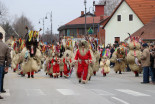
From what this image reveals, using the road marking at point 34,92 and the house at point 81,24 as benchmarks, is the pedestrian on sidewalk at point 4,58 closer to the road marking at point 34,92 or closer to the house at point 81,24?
the road marking at point 34,92

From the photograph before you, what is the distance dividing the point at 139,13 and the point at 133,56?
121 feet

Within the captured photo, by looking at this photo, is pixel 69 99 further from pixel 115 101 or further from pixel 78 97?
pixel 115 101

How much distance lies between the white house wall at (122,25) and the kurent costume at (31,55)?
126 feet

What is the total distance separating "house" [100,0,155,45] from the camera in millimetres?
58812

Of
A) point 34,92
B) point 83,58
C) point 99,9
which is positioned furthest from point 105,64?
point 99,9

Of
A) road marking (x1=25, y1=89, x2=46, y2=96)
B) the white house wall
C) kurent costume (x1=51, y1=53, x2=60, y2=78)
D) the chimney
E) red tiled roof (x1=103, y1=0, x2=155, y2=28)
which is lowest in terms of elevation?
road marking (x1=25, y1=89, x2=46, y2=96)

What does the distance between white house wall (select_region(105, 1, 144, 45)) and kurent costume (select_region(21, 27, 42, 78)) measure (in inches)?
1514

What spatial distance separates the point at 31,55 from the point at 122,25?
40420 millimetres

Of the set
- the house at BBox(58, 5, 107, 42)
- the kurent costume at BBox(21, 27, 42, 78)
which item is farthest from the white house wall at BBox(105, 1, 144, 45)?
the kurent costume at BBox(21, 27, 42, 78)

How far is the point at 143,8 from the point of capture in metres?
59.2

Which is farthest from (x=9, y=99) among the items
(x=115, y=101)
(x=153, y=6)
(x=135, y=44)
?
(x=153, y=6)

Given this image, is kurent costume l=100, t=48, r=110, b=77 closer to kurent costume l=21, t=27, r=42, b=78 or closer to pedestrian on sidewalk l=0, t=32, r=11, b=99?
kurent costume l=21, t=27, r=42, b=78

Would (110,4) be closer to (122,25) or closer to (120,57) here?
(122,25)

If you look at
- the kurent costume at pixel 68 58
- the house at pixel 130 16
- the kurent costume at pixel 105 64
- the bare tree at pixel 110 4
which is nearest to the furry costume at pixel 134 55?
the kurent costume at pixel 105 64
